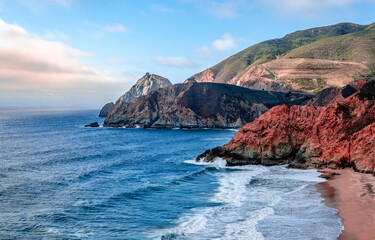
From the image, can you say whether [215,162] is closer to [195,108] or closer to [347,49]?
[195,108]

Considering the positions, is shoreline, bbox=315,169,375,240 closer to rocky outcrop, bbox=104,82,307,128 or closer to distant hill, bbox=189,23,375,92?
rocky outcrop, bbox=104,82,307,128

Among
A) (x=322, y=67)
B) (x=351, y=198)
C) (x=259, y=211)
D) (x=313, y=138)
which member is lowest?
(x=259, y=211)

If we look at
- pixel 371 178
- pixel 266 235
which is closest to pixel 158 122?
pixel 371 178

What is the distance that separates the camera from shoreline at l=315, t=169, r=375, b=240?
740 inches

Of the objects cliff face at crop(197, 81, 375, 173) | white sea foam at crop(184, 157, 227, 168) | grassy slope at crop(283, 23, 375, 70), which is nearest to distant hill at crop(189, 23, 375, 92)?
grassy slope at crop(283, 23, 375, 70)

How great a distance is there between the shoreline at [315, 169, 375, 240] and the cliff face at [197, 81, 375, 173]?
2.51 meters

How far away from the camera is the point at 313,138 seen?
130 ft

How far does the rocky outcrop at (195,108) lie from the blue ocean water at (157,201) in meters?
66.2

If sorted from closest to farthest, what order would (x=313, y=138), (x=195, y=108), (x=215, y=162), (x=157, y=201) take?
(x=157, y=201) → (x=313, y=138) → (x=215, y=162) → (x=195, y=108)

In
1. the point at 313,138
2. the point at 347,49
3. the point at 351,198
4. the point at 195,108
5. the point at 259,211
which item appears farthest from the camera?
the point at 347,49

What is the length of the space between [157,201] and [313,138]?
80.1ft

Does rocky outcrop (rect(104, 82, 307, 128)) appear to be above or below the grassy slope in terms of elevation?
below

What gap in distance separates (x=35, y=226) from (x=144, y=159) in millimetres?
29907

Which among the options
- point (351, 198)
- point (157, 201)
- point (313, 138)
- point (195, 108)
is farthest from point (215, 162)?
point (195, 108)
